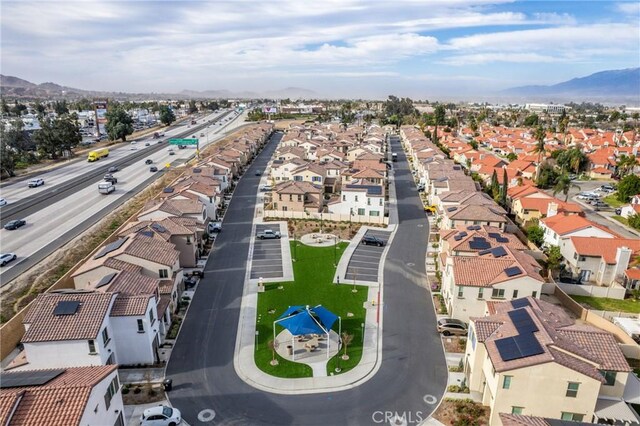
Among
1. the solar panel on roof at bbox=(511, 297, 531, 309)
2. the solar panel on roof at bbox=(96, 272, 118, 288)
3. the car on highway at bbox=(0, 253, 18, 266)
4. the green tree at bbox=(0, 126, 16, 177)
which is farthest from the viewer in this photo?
the green tree at bbox=(0, 126, 16, 177)

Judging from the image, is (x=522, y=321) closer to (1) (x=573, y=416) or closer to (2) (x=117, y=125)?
(1) (x=573, y=416)

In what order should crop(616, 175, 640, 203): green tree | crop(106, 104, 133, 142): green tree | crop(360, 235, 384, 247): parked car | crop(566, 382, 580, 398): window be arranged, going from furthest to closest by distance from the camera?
crop(106, 104, 133, 142): green tree < crop(616, 175, 640, 203): green tree < crop(360, 235, 384, 247): parked car < crop(566, 382, 580, 398): window

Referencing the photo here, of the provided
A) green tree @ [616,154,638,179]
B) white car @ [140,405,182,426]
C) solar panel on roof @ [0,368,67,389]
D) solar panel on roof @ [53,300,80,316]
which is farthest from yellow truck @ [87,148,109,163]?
green tree @ [616,154,638,179]

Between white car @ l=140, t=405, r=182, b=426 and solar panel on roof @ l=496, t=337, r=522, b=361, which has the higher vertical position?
solar panel on roof @ l=496, t=337, r=522, b=361

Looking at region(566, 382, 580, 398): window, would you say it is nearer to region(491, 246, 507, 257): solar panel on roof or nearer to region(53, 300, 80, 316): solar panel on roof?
region(491, 246, 507, 257): solar panel on roof

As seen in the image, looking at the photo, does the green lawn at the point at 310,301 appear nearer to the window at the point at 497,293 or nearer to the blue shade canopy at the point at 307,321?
the blue shade canopy at the point at 307,321

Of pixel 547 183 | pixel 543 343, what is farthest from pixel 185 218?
pixel 547 183

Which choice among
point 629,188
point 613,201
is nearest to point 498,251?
point 629,188
